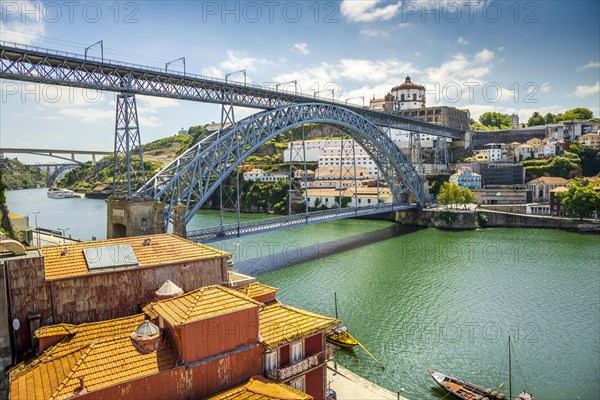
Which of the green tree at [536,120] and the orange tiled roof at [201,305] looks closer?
the orange tiled roof at [201,305]

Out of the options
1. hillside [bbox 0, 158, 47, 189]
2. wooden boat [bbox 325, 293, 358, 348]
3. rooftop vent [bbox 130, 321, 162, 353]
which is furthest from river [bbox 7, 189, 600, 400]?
hillside [bbox 0, 158, 47, 189]

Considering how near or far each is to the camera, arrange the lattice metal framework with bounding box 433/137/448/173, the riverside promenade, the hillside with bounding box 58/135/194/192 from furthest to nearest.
Answer: the hillside with bounding box 58/135/194/192 → the lattice metal framework with bounding box 433/137/448/173 → the riverside promenade

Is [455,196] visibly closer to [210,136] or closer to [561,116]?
[210,136]

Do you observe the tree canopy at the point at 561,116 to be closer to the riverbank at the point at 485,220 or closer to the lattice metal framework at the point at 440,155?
the lattice metal framework at the point at 440,155

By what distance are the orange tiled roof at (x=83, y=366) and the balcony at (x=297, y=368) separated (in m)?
2.07

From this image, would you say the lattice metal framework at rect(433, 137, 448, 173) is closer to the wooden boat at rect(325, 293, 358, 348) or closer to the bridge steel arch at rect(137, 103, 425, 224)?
the bridge steel arch at rect(137, 103, 425, 224)

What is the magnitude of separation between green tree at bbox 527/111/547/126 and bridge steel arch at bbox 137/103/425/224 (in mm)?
53026

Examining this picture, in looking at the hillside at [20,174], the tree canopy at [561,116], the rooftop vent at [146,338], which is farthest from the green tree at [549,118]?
the hillside at [20,174]

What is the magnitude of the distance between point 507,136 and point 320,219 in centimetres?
4782

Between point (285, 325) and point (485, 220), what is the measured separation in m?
35.1

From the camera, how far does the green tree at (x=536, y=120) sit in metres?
75.3

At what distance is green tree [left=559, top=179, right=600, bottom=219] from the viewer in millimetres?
34938

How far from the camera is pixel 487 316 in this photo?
16531 millimetres

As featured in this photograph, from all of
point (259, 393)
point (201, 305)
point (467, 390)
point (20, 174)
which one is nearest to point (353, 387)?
point (467, 390)
